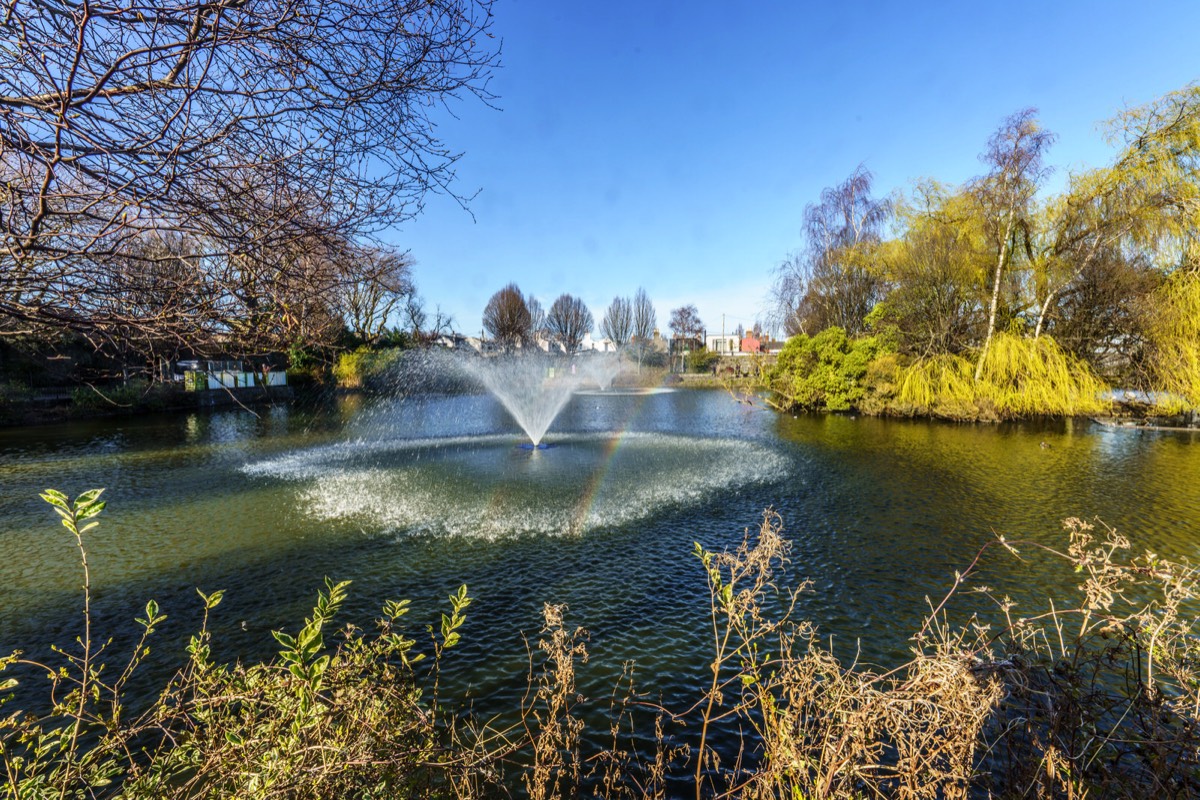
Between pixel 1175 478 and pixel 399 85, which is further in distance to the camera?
pixel 1175 478

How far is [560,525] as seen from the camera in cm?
962

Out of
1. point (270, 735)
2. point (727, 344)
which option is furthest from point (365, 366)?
point (727, 344)

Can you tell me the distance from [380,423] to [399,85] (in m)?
23.7

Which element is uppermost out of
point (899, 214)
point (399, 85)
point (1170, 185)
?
point (899, 214)

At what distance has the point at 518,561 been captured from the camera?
26.3ft

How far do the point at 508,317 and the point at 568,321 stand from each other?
1142cm

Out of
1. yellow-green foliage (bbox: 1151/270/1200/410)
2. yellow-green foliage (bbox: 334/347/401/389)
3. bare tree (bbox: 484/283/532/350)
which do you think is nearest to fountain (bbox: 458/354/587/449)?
yellow-green foliage (bbox: 334/347/401/389)

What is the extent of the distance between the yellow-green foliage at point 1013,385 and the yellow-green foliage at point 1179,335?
2330 mm

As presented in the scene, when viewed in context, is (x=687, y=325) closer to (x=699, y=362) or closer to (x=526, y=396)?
(x=699, y=362)

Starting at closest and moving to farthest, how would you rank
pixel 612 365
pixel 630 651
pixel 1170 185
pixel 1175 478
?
pixel 630 651 < pixel 1175 478 < pixel 1170 185 < pixel 612 365

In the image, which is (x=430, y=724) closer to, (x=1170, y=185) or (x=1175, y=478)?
(x=1175, y=478)

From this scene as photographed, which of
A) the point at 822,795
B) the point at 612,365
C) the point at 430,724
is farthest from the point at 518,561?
the point at 612,365

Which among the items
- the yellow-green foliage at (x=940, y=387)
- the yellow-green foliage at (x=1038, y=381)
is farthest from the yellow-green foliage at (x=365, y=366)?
the yellow-green foliage at (x=1038, y=381)

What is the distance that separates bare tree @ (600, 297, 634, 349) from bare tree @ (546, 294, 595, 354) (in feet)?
14.3
